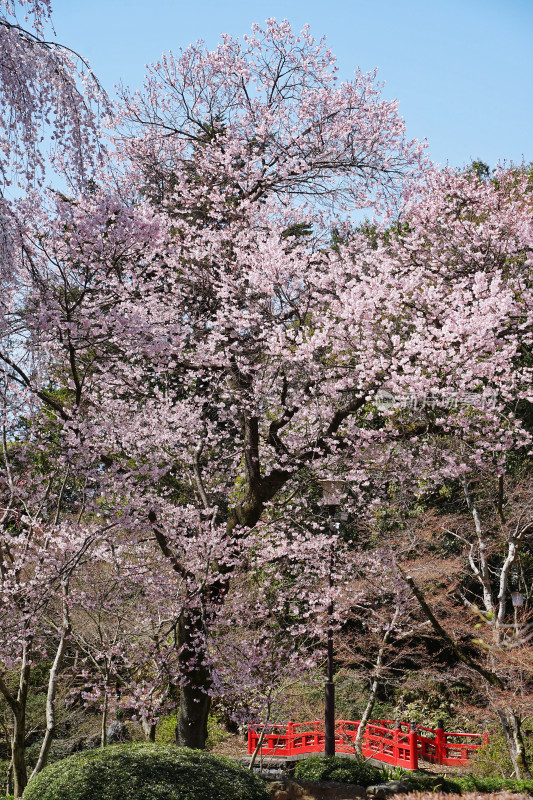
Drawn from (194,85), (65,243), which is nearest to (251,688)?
(65,243)

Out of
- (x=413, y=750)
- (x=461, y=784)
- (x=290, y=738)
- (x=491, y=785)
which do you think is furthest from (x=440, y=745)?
(x=491, y=785)

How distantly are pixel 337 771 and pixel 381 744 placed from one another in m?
4.45

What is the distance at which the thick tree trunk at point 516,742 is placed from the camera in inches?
369

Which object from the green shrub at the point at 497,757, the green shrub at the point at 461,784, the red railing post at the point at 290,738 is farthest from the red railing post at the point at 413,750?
the green shrub at the point at 461,784

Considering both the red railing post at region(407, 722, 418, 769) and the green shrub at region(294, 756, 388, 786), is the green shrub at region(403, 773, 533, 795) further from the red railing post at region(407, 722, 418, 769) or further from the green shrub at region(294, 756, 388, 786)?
the red railing post at region(407, 722, 418, 769)

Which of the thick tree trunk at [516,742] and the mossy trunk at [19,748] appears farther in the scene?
the thick tree trunk at [516,742]

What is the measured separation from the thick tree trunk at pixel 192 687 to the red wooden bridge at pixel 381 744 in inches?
154

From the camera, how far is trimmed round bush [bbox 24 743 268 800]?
6094 mm

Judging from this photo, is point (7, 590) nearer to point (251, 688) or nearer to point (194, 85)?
point (251, 688)

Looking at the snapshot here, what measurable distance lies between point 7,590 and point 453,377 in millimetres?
5722

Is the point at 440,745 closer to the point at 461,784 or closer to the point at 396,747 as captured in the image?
the point at 396,747

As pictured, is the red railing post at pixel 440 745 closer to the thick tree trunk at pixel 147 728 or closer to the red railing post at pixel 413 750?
the red railing post at pixel 413 750

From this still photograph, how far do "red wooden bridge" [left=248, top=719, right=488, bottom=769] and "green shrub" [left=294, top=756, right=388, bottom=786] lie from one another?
11.0 ft

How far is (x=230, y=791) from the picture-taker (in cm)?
650
